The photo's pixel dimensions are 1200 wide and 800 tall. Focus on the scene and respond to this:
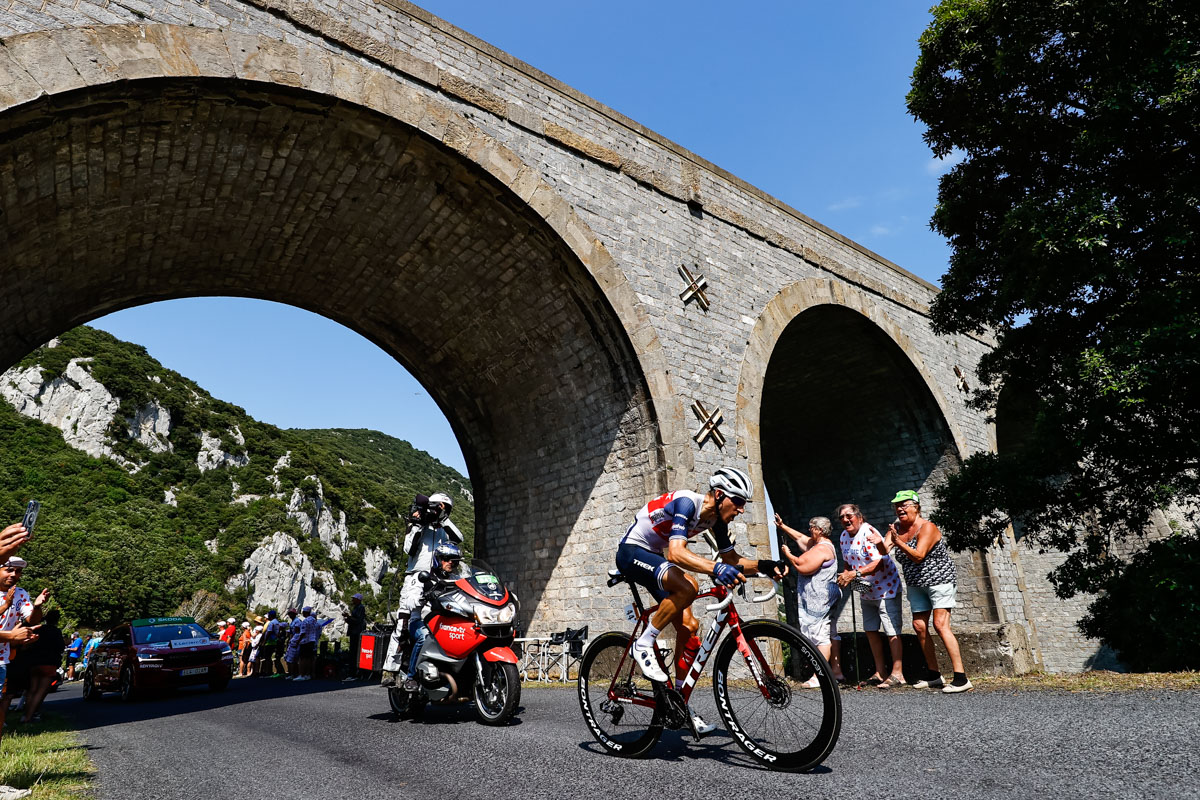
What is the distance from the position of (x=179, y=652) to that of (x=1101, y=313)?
13811 mm

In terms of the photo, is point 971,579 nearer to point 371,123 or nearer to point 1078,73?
point 1078,73

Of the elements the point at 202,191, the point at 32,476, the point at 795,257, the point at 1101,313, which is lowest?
the point at 1101,313

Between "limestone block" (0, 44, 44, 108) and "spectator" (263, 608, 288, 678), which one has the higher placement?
"limestone block" (0, 44, 44, 108)

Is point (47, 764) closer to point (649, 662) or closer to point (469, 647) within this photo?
point (469, 647)

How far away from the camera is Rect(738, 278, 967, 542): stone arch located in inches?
443

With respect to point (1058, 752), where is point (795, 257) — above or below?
above

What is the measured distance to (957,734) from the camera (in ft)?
13.1

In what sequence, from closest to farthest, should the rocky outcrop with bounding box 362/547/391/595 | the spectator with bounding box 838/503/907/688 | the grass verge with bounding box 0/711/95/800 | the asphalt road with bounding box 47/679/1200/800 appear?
the asphalt road with bounding box 47/679/1200/800, the grass verge with bounding box 0/711/95/800, the spectator with bounding box 838/503/907/688, the rocky outcrop with bounding box 362/547/391/595

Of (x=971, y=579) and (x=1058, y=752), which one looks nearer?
(x=1058, y=752)

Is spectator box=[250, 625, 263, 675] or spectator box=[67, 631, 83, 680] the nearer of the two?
spectator box=[250, 625, 263, 675]

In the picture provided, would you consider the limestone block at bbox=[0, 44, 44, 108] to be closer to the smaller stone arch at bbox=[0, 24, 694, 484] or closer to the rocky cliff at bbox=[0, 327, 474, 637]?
the smaller stone arch at bbox=[0, 24, 694, 484]

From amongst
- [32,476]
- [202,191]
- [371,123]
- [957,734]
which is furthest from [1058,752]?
[32,476]

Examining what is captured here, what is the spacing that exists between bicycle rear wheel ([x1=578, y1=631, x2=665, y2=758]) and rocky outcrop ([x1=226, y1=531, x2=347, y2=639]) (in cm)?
4190

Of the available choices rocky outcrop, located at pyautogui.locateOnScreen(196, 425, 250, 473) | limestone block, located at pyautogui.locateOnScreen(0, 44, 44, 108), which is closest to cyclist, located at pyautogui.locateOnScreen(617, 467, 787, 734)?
limestone block, located at pyautogui.locateOnScreen(0, 44, 44, 108)
